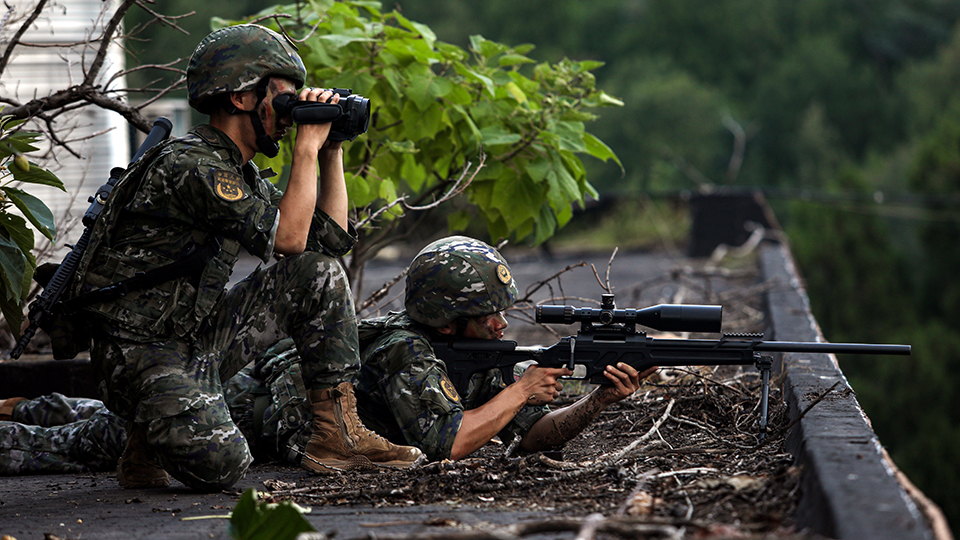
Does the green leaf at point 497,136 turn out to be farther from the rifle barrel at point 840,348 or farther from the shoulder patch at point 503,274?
the rifle barrel at point 840,348

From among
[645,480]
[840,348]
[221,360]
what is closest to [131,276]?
[221,360]

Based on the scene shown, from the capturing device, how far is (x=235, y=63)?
3676 millimetres

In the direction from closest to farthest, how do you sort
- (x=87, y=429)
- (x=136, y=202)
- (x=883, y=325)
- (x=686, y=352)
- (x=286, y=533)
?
(x=286, y=533)
(x=136, y=202)
(x=686, y=352)
(x=87, y=429)
(x=883, y=325)

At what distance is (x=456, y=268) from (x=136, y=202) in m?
1.20

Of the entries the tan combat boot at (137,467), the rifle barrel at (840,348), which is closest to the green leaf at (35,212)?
the tan combat boot at (137,467)

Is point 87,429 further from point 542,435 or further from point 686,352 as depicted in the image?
point 686,352

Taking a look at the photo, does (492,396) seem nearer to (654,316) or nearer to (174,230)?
(654,316)

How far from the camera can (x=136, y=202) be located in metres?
3.59

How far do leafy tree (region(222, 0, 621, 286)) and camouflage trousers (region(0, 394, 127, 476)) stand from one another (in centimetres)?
161

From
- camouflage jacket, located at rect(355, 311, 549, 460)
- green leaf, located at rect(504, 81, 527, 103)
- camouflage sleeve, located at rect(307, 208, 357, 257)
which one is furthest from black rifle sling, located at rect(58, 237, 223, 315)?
green leaf, located at rect(504, 81, 527, 103)

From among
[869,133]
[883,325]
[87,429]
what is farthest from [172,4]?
[869,133]

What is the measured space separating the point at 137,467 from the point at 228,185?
3.72ft

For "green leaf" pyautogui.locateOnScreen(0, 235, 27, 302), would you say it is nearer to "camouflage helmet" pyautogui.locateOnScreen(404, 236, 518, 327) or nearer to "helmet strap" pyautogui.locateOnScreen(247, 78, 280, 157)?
"helmet strap" pyautogui.locateOnScreen(247, 78, 280, 157)

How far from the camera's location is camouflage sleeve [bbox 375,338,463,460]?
12.5 feet
